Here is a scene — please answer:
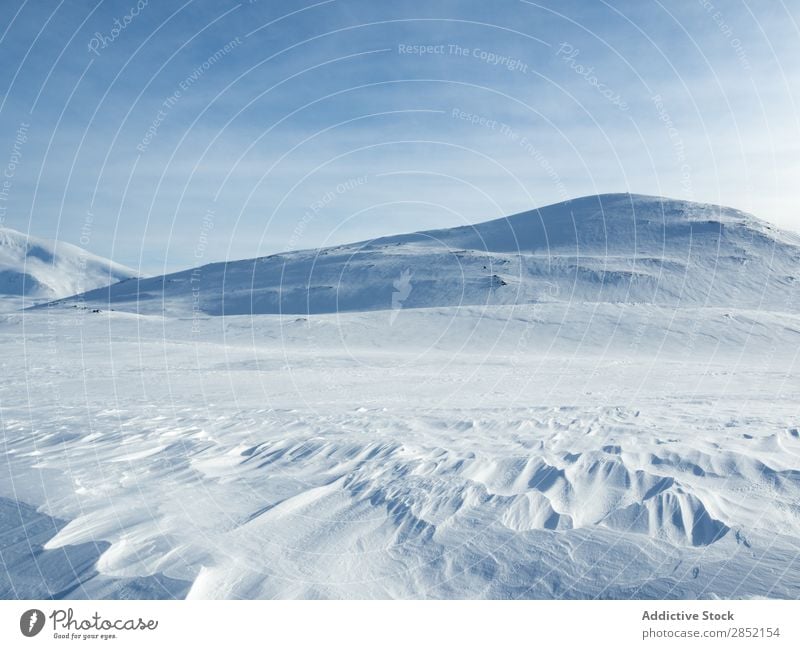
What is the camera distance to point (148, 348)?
28.3 m

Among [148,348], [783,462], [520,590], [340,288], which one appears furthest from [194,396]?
[340,288]

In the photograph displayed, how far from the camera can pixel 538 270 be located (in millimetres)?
53750

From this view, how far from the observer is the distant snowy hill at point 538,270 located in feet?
161

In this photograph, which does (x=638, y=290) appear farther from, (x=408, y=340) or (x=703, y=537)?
(x=703, y=537)

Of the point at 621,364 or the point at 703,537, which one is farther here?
the point at 621,364

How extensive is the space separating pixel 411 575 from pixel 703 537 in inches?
117
